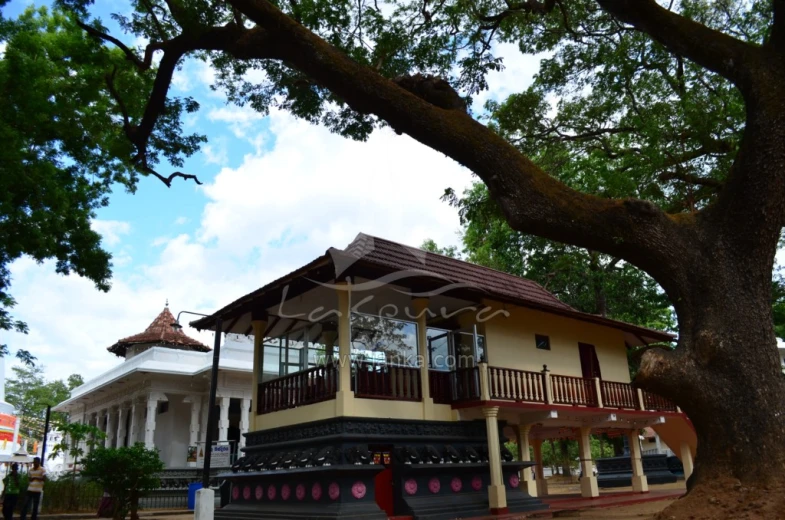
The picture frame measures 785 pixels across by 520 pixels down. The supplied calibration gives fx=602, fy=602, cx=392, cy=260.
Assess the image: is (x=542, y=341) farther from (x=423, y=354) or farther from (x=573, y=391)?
(x=423, y=354)

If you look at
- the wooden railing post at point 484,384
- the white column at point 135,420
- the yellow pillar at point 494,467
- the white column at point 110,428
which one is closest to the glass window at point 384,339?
the wooden railing post at point 484,384

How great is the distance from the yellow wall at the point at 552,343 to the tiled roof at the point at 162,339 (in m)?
18.9

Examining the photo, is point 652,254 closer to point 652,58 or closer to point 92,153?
point 652,58

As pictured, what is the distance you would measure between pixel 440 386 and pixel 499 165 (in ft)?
25.9

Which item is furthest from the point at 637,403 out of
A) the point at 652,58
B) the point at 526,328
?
the point at 652,58

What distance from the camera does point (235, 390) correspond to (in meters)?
25.0

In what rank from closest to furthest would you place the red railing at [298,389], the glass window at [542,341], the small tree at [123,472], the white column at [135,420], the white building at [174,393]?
the red railing at [298,389]
the small tree at [123,472]
the glass window at [542,341]
the white building at [174,393]
the white column at [135,420]

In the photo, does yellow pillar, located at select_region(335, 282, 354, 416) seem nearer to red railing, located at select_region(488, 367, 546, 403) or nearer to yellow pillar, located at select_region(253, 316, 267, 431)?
yellow pillar, located at select_region(253, 316, 267, 431)

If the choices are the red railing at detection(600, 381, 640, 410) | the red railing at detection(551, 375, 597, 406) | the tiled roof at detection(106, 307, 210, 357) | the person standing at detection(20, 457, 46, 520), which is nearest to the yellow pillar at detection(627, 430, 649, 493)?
the red railing at detection(600, 381, 640, 410)

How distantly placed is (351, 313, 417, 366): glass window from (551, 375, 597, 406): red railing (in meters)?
4.08

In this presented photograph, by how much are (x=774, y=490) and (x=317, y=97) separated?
32.1 ft

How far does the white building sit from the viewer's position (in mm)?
24266

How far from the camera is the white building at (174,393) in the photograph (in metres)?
24.3

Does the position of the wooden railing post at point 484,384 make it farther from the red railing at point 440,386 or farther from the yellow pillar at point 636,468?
the yellow pillar at point 636,468
